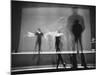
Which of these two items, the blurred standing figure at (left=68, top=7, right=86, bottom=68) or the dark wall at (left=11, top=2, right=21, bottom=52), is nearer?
the dark wall at (left=11, top=2, right=21, bottom=52)

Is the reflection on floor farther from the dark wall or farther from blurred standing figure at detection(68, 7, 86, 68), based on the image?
the dark wall

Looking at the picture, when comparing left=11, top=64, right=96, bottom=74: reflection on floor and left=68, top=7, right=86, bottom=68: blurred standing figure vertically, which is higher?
left=68, top=7, right=86, bottom=68: blurred standing figure

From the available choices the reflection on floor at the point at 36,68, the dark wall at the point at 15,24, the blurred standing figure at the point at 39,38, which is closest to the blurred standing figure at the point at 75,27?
the reflection on floor at the point at 36,68

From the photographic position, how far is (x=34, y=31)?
121 centimetres

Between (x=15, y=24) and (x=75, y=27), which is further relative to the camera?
(x=75, y=27)

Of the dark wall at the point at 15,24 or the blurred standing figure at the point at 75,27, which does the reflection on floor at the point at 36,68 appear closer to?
the blurred standing figure at the point at 75,27

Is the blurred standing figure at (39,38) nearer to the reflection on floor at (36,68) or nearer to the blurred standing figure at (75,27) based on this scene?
the reflection on floor at (36,68)

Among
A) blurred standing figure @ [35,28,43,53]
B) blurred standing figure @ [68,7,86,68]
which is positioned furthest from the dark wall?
blurred standing figure @ [68,7,86,68]

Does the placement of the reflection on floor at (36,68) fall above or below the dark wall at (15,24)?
below

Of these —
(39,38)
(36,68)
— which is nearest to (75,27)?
(39,38)

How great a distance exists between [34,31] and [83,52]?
526 millimetres

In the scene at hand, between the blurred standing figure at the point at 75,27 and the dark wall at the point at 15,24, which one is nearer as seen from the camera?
the dark wall at the point at 15,24

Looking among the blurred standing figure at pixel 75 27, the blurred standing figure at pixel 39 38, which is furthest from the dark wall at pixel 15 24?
the blurred standing figure at pixel 75 27

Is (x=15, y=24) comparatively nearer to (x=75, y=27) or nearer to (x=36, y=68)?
(x=36, y=68)
